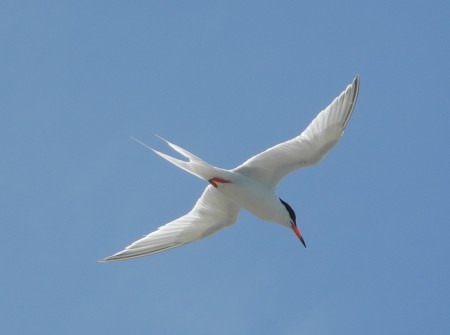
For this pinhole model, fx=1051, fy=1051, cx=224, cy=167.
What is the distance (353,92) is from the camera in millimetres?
11586

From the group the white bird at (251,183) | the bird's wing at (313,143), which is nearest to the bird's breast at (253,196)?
the white bird at (251,183)

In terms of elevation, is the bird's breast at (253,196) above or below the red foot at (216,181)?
below

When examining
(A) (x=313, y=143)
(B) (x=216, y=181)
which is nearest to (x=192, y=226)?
(B) (x=216, y=181)

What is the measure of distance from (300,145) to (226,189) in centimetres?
99

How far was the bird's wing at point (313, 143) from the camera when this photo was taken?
11.6m

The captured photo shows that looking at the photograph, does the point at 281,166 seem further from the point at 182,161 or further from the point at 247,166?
the point at 182,161

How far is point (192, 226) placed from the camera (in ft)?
42.2

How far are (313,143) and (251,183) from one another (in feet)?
2.82

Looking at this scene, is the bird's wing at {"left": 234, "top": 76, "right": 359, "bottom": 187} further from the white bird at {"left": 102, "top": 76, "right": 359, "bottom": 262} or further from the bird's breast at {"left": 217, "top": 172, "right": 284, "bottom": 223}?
the bird's breast at {"left": 217, "top": 172, "right": 284, "bottom": 223}

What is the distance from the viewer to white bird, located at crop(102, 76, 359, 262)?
11.6 m

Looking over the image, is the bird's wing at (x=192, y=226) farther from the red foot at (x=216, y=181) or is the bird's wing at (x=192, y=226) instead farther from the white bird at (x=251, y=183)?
the red foot at (x=216, y=181)

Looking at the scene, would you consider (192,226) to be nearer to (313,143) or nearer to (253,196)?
(253,196)

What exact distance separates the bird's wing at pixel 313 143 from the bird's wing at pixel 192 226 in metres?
0.71

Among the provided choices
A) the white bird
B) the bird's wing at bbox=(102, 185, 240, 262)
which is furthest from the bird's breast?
the bird's wing at bbox=(102, 185, 240, 262)
